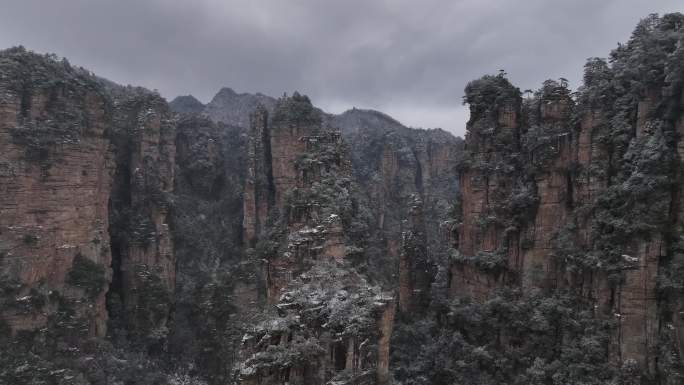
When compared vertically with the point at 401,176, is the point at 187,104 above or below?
above

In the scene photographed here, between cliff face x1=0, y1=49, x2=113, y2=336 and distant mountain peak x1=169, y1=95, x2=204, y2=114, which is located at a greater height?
distant mountain peak x1=169, y1=95, x2=204, y2=114

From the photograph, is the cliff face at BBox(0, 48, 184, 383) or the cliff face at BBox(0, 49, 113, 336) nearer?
the cliff face at BBox(0, 48, 184, 383)

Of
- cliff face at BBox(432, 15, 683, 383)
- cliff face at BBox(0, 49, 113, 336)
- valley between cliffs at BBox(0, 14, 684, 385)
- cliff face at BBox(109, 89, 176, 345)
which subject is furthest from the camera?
cliff face at BBox(109, 89, 176, 345)

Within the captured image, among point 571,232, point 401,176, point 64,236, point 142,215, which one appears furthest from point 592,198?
point 401,176

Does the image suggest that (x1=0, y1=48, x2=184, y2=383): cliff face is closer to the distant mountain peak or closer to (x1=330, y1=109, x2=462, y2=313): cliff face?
(x1=330, y1=109, x2=462, y2=313): cliff face

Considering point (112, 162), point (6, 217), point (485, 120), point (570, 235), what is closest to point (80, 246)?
point (6, 217)

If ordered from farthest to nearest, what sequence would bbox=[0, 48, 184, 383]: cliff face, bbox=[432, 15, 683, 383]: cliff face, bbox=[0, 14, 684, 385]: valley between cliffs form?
1. bbox=[0, 48, 184, 383]: cliff face
2. bbox=[0, 14, 684, 385]: valley between cliffs
3. bbox=[432, 15, 683, 383]: cliff face

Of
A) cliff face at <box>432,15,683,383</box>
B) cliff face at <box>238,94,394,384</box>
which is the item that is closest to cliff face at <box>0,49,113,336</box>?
cliff face at <box>238,94,394,384</box>

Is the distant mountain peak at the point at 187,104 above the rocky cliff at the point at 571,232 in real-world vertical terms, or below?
above

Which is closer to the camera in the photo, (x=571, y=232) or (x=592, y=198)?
(x=592, y=198)

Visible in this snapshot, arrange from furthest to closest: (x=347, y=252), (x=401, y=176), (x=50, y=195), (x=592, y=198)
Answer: (x=401, y=176)
(x=50, y=195)
(x=347, y=252)
(x=592, y=198)

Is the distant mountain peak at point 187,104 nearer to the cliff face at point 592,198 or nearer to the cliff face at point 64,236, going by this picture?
the cliff face at point 64,236

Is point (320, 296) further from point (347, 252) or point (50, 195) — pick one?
point (50, 195)

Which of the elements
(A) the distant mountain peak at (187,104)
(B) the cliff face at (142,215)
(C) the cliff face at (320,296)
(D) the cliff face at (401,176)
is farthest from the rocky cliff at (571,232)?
(A) the distant mountain peak at (187,104)
